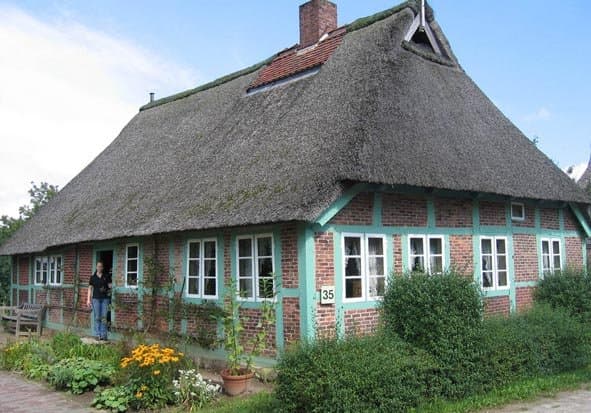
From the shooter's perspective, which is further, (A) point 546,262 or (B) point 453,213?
(A) point 546,262

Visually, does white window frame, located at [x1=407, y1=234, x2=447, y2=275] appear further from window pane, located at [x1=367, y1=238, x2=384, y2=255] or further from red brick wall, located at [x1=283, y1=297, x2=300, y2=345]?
red brick wall, located at [x1=283, y1=297, x2=300, y2=345]

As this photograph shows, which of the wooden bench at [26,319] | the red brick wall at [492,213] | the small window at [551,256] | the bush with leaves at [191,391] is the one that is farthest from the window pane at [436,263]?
the wooden bench at [26,319]

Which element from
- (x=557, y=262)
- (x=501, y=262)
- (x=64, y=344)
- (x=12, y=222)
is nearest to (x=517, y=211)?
(x=501, y=262)

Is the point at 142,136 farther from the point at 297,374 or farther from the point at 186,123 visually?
the point at 297,374

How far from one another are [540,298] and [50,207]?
604 inches

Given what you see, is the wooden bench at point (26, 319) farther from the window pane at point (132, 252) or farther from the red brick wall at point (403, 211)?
the red brick wall at point (403, 211)

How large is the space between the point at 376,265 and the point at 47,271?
11.5 m

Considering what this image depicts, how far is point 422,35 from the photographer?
14234 mm

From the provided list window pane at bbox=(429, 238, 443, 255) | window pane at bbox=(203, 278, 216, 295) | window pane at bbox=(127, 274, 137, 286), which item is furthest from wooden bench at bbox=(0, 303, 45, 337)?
window pane at bbox=(429, 238, 443, 255)

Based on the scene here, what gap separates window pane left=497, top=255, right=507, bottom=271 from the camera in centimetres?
1296

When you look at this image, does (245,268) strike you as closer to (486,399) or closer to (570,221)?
(486,399)

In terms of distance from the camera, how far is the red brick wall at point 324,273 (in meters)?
9.61

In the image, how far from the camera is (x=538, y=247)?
554 inches

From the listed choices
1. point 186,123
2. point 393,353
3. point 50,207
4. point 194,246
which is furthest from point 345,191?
point 50,207
